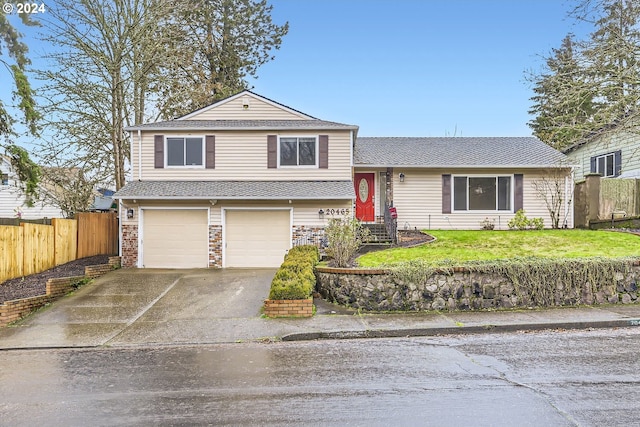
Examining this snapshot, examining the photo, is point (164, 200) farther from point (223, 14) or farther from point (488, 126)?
point (488, 126)

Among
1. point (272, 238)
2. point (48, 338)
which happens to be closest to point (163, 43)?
point (272, 238)

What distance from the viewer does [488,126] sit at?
34594 millimetres

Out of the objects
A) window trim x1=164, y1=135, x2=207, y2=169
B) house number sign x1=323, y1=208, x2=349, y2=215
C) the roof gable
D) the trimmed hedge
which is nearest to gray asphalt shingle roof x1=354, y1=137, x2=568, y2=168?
house number sign x1=323, y1=208, x2=349, y2=215

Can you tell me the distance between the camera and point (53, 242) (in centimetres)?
1474

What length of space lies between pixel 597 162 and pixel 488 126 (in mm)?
11105

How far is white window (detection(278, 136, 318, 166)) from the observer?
17.2 metres

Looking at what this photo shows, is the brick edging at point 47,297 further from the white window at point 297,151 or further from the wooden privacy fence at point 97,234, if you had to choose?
the white window at point 297,151

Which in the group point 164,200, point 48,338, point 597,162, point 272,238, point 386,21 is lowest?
point 48,338

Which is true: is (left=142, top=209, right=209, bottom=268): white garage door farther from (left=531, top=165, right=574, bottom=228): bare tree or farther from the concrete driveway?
(left=531, top=165, right=574, bottom=228): bare tree

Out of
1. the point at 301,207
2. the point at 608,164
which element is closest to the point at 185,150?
the point at 301,207

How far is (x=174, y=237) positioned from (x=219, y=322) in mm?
7646

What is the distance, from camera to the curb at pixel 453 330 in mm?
8422

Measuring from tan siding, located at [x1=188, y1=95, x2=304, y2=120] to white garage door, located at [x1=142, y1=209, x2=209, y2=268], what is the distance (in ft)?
13.1

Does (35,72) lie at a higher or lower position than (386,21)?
lower
